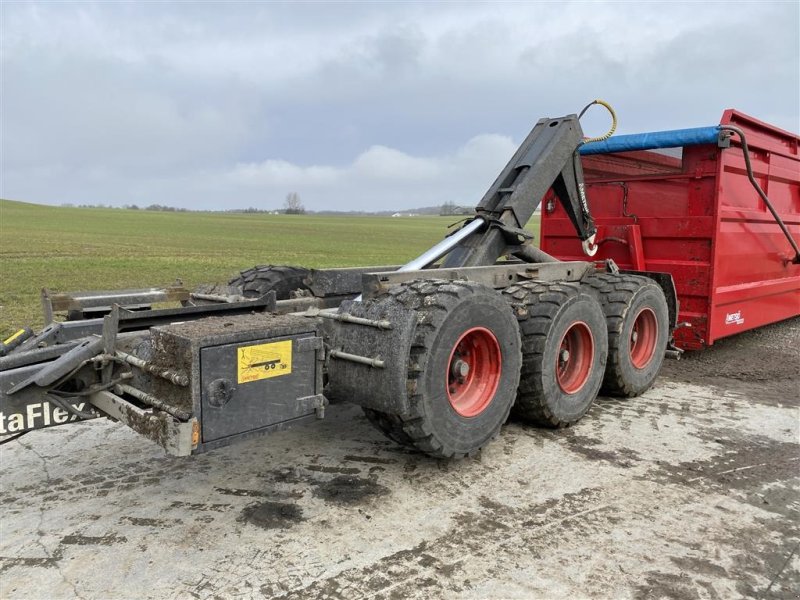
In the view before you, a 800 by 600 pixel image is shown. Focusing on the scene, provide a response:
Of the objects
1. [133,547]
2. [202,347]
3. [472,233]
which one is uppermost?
[472,233]

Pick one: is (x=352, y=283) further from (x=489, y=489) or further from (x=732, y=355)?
(x=732, y=355)

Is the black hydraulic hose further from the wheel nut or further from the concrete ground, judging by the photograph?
the wheel nut

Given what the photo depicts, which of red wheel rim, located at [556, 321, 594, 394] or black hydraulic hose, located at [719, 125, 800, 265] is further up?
black hydraulic hose, located at [719, 125, 800, 265]

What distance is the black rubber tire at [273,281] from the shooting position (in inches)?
227

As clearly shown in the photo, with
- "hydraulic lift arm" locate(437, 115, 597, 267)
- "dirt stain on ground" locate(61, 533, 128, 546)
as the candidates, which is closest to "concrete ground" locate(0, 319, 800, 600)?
"dirt stain on ground" locate(61, 533, 128, 546)

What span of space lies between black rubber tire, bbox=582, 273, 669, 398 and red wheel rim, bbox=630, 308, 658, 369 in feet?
0.11

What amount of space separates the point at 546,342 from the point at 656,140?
3.29 meters

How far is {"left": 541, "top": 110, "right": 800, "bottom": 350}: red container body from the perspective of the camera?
6.55 m

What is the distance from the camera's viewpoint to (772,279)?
800 cm

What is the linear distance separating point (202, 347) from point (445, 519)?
1559mm

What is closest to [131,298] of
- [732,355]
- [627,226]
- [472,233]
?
[472,233]

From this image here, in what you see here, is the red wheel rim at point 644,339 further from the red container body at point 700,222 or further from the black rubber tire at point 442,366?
the black rubber tire at point 442,366

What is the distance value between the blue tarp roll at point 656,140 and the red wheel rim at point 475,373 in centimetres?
363

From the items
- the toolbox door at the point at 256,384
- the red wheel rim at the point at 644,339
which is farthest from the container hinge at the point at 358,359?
the red wheel rim at the point at 644,339
